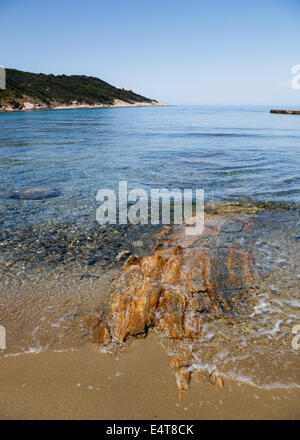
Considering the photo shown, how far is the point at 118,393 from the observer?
105 inches

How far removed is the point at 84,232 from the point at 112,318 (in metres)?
3.02

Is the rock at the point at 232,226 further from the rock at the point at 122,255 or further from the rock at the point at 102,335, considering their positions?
the rock at the point at 102,335

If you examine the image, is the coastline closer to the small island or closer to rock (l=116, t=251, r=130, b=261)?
the small island

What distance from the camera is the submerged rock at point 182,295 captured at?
3.35 metres

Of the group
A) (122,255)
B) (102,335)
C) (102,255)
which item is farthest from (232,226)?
(102,335)

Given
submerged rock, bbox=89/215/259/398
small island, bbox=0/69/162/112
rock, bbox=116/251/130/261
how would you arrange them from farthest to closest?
small island, bbox=0/69/162/112 < rock, bbox=116/251/130/261 < submerged rock, bbox=89/215/259/398

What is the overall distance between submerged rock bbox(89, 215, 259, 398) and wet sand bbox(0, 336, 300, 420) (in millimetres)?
180

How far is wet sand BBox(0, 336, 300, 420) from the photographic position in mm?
2490

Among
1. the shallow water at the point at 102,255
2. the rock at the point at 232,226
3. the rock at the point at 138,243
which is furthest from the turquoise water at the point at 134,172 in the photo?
the rock at the point at 232,226
